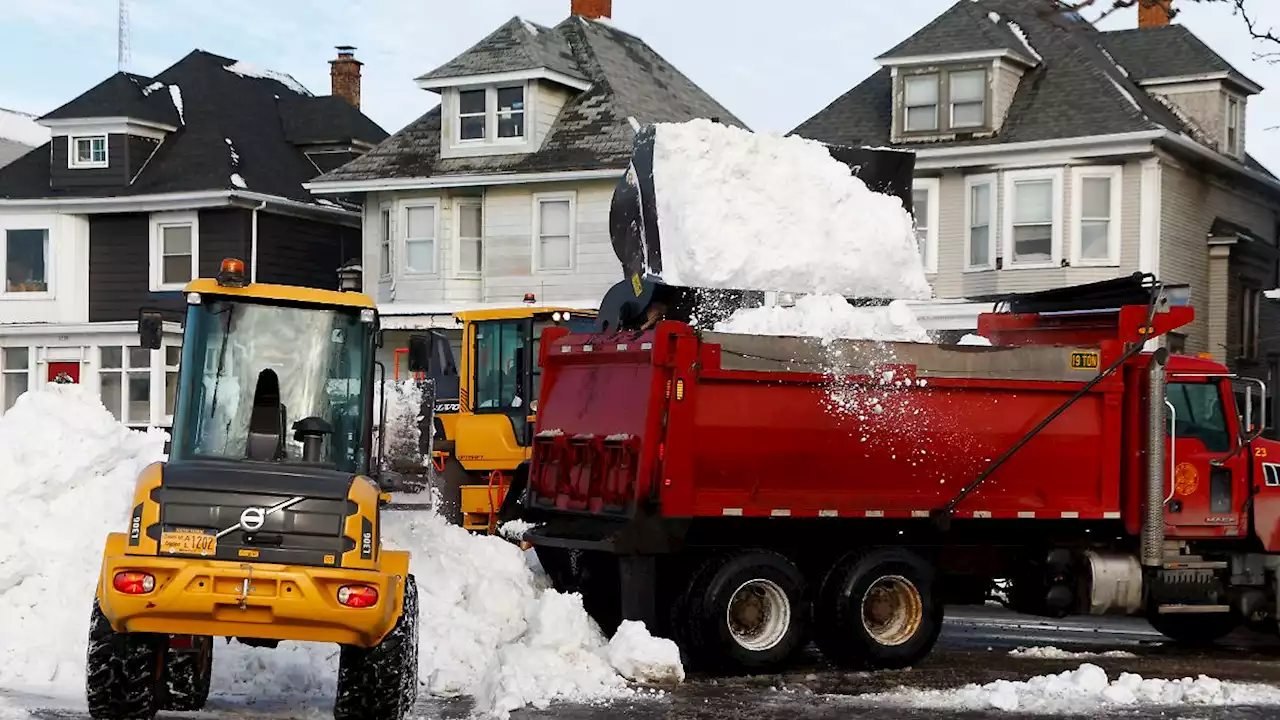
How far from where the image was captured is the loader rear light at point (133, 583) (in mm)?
10445

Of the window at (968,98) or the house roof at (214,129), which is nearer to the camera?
the window at (968,98)

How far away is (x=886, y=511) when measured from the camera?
15406 millimetres

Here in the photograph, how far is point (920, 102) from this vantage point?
115 ft

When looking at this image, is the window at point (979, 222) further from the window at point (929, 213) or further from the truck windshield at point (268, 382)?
the truck windshield at point (268, 382)

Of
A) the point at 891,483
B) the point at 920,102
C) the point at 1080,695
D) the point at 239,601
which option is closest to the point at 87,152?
the point at 920,102

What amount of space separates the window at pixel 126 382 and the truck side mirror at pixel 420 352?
2972 centimetres

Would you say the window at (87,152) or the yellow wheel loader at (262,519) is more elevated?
the window at (87,152)

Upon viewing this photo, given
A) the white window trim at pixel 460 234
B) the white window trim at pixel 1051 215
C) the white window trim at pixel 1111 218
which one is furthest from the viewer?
the white window trim at pixel 460 234

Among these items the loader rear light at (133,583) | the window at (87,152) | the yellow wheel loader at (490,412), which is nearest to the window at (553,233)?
the window at (87,152)

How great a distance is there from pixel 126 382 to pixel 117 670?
3082 centimetres

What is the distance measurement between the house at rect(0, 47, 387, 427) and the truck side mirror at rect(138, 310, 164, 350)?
28.6 meters

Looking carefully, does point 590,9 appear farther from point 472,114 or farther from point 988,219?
point 988,219

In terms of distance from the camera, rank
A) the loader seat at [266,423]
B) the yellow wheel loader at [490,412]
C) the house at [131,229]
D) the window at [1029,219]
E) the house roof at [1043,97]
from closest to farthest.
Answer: the loader seat at [266,423], the yellow wheel loader at [490,412], the house roof at [1043,97], the window at [1029,219], the house at [131,229]

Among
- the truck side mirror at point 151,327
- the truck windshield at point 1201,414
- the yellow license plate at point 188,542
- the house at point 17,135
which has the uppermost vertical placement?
the house at point 17,135
